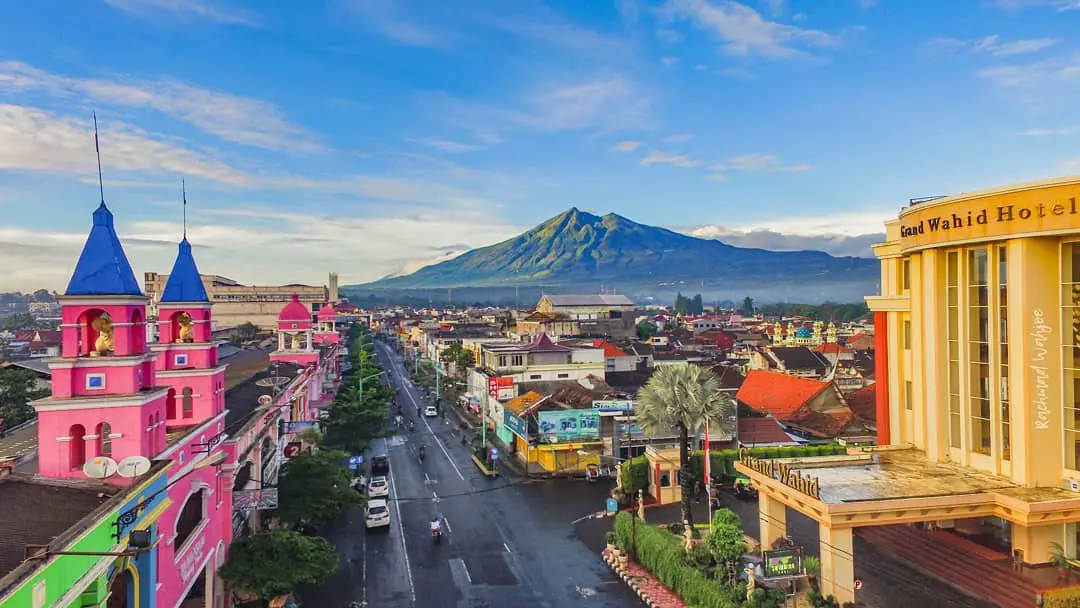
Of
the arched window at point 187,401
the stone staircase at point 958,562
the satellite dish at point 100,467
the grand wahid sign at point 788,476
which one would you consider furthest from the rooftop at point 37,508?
the stone staircase at point 958,562

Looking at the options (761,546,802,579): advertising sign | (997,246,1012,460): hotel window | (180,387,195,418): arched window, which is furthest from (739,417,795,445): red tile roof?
(180,387,195,418): arched window

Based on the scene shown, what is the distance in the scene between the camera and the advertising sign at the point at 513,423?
4847 centimetres

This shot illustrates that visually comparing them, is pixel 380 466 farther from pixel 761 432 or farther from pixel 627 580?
pixel 761 432

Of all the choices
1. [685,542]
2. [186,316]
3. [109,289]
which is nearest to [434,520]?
[685,542]

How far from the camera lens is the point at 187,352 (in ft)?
86.6

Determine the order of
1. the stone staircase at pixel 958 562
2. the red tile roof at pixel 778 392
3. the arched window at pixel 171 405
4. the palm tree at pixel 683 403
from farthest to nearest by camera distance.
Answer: the red tile roof at pixel 778 392 → the palm tree at pixel 683 403 → the arched window at pixel 171 405 → the stone staircase at pixel 958 562

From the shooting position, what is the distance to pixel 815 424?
49.2 meters

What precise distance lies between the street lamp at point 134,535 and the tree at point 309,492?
21.2ft

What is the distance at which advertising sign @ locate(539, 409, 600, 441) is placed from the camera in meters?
46.7

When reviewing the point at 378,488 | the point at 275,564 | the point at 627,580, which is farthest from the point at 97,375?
the point at 378,488

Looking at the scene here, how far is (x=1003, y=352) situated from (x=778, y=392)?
33.7 m

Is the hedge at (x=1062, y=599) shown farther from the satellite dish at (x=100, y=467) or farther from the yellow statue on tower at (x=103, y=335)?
the yellow statue on tower at (x=103, y=335)

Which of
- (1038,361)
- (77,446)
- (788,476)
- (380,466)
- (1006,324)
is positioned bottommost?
(380,466)

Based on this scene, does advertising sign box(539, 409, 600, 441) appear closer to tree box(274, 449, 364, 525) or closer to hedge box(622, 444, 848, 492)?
hedge box(622, 444, 848, 492)
